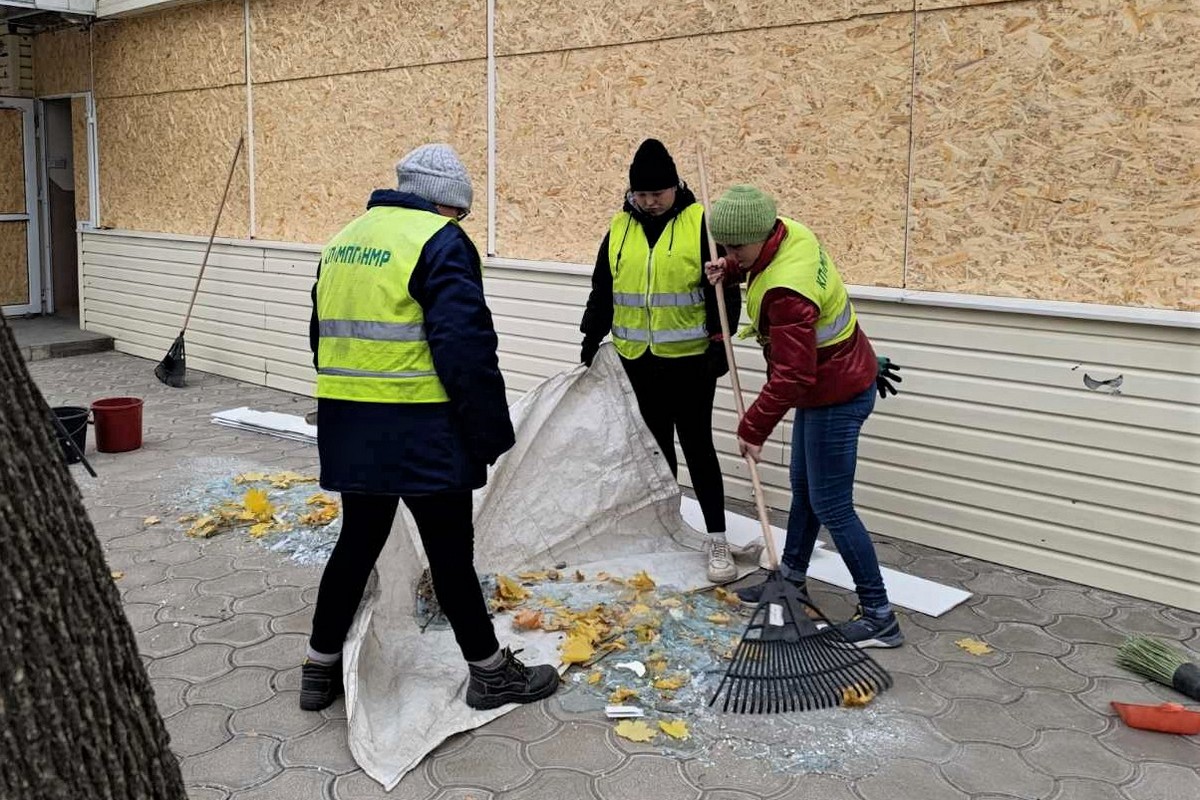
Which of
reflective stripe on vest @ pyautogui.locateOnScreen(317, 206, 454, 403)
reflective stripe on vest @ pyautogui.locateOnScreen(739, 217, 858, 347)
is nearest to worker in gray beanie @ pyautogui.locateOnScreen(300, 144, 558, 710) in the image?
reflective stripe on vest @ pyautogui.locateOnScreen(317, 206, 454, 403)

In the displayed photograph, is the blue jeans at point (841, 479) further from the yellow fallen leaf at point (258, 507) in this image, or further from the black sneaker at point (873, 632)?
the yellow fallen leaf at point (258, 507)

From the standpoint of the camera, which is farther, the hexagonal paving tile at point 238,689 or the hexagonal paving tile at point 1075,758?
the hexagonal paving tile at point 238,689

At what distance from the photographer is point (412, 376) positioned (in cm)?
336

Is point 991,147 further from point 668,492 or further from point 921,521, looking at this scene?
point 668,492

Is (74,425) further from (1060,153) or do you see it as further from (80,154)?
(80,154)

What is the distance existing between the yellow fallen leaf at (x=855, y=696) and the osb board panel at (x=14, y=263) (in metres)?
12.0

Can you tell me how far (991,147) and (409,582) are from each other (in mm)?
3213

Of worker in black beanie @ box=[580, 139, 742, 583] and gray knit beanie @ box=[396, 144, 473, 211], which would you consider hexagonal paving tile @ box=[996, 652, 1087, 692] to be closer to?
worker in black beanie @ box=[580, 139, 742, 583]

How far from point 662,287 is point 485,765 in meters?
2.17

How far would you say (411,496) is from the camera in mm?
3432

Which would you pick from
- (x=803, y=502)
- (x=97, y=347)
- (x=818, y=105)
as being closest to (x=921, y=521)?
(x=803, y=502)

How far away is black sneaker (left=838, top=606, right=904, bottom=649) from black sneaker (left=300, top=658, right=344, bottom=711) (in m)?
1.91

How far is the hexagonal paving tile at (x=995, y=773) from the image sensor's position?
3281 mm

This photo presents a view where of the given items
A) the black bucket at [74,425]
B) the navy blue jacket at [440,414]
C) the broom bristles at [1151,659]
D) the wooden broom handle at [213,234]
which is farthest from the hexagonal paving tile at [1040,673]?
the wooden broom handle at [213,234]
